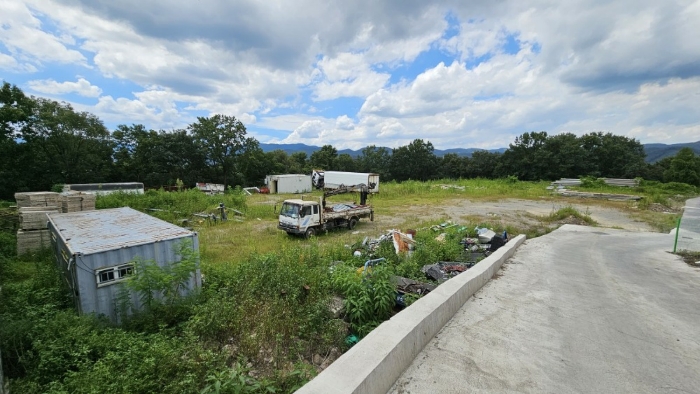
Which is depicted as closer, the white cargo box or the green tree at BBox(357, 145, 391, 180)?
the white cargo box

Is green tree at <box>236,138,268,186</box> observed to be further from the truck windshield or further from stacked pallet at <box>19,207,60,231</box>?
stacked pallet at <box>19,207,60,231</box>

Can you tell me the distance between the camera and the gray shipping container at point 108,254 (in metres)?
5.08

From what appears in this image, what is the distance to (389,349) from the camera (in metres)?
2.66

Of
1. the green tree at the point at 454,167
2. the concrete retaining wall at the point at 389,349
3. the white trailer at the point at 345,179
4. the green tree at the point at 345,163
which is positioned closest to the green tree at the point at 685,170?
the green tree at the point at 454,167

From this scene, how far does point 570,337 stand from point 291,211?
10992 mm

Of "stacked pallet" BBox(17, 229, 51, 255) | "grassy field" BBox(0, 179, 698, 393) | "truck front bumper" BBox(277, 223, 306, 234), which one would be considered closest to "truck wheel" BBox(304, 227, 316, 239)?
"truck front bumper" BBox(277, 223, 306, 234)

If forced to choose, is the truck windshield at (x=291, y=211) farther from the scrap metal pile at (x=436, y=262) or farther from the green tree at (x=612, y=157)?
the green tree at (x=612, y=157)

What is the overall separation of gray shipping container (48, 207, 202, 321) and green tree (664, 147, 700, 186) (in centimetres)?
6841

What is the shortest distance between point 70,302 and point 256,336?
4584 millimetres

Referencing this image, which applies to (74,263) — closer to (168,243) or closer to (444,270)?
(168,243)

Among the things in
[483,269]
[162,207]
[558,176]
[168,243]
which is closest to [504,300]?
[483,269]

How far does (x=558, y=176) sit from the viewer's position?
5547 centimetres

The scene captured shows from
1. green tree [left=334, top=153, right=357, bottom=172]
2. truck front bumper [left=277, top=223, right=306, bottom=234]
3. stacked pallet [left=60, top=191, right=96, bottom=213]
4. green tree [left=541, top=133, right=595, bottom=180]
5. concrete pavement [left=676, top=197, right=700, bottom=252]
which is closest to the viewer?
concrete pavement [left=676, top=197, right=700, bottom=252]

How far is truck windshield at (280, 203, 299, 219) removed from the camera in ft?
42.6
